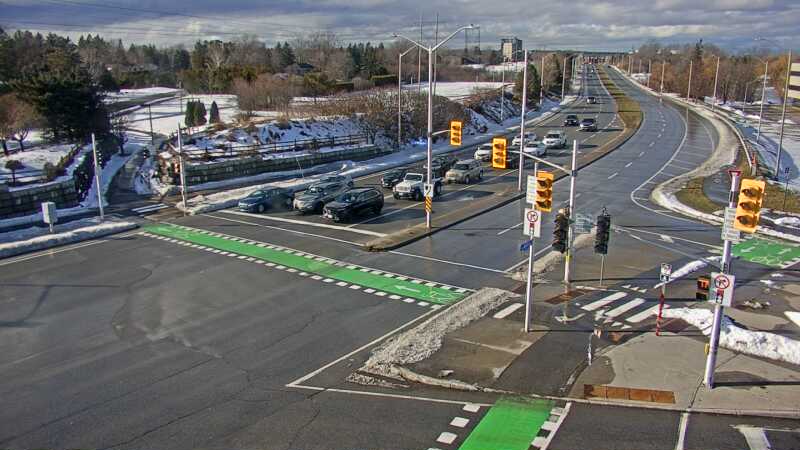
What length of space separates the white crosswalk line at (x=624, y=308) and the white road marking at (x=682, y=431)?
6352 millimetres

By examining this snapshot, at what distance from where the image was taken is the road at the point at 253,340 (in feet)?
41.1

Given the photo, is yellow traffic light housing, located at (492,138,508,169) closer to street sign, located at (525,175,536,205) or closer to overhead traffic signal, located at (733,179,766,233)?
street sign, located at (525,175,536,205)

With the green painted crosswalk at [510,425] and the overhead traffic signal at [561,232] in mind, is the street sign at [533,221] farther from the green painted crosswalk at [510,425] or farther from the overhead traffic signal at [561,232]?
the green painted crosswalk at [510,425]

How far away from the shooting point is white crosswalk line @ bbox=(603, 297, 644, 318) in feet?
63.5

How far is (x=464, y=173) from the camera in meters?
44.3

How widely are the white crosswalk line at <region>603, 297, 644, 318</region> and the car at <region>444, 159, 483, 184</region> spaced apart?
80.3 feet

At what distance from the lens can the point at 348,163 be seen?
54.1m

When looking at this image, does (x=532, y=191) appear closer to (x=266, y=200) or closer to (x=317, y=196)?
(x=317, y=196)

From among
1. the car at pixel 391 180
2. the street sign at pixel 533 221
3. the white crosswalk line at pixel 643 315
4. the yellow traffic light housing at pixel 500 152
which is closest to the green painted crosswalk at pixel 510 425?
the street sign at pixel 533 221

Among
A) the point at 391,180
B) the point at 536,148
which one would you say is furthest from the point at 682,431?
the point at 536,148

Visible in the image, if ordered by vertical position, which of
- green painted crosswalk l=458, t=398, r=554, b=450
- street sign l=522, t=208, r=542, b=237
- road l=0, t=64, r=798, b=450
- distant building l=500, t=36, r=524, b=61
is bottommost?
road l=0, t=64, r=798, b=450

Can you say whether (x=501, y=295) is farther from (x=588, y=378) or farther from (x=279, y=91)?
(x=279, y=91)

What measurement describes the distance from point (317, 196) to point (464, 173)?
42.0ft

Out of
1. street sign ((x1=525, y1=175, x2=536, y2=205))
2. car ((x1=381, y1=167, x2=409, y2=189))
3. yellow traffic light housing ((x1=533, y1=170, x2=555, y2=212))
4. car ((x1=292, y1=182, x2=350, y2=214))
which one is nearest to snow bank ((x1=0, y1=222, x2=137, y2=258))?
car ((x1=292, y1=182, x2=350, y2=214))
